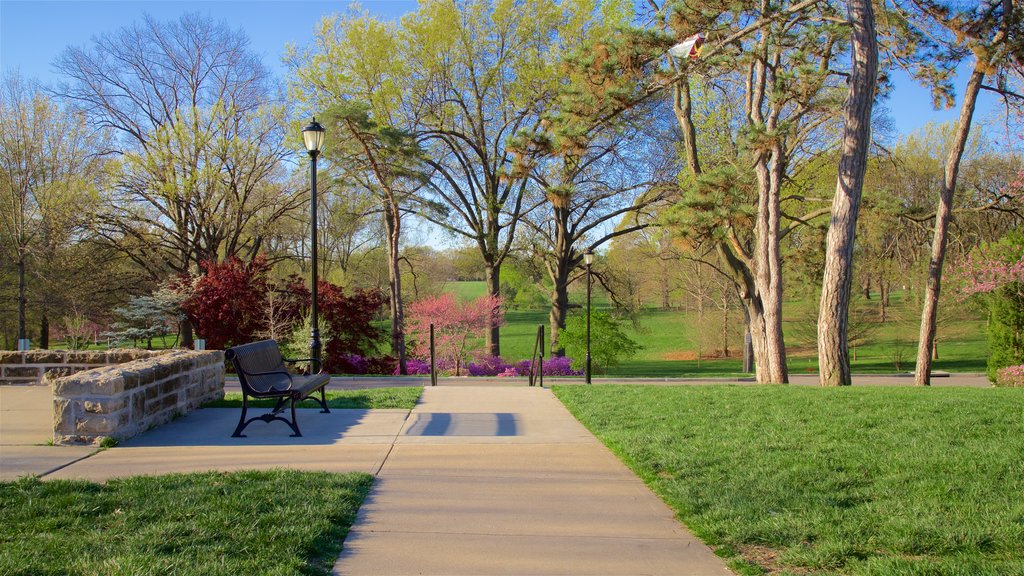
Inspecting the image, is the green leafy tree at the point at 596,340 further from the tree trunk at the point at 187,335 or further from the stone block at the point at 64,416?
the stone block at the point at 64,416

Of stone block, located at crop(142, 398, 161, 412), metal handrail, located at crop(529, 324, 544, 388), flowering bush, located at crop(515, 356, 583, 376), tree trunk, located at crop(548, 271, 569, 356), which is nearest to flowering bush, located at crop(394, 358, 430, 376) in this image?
flowering bush, located at crop(515, 356, 583, 376)

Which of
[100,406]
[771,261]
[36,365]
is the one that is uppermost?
[771,261]

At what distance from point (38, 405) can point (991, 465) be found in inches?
376

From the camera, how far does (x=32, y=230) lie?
81.8 feet

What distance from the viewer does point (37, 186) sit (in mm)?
24891

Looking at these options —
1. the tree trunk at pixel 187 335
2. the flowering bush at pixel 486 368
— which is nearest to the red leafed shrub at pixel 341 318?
the flowering bush at pixel 486 368

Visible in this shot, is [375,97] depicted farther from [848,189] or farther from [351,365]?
[848,189]

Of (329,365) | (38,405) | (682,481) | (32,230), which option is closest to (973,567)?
(682,481)

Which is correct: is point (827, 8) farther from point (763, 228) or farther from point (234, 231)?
point (234, 231)

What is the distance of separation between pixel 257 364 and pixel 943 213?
16723 millimetres

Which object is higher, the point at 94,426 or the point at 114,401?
the point at 114,401

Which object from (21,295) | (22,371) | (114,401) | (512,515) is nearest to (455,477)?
(512,515)

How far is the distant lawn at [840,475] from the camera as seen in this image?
3609 millimetres

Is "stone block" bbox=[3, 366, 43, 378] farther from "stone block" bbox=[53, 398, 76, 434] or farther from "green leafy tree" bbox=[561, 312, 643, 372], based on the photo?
"green leafy tree" bbox=[561, 312, 643, 372]
